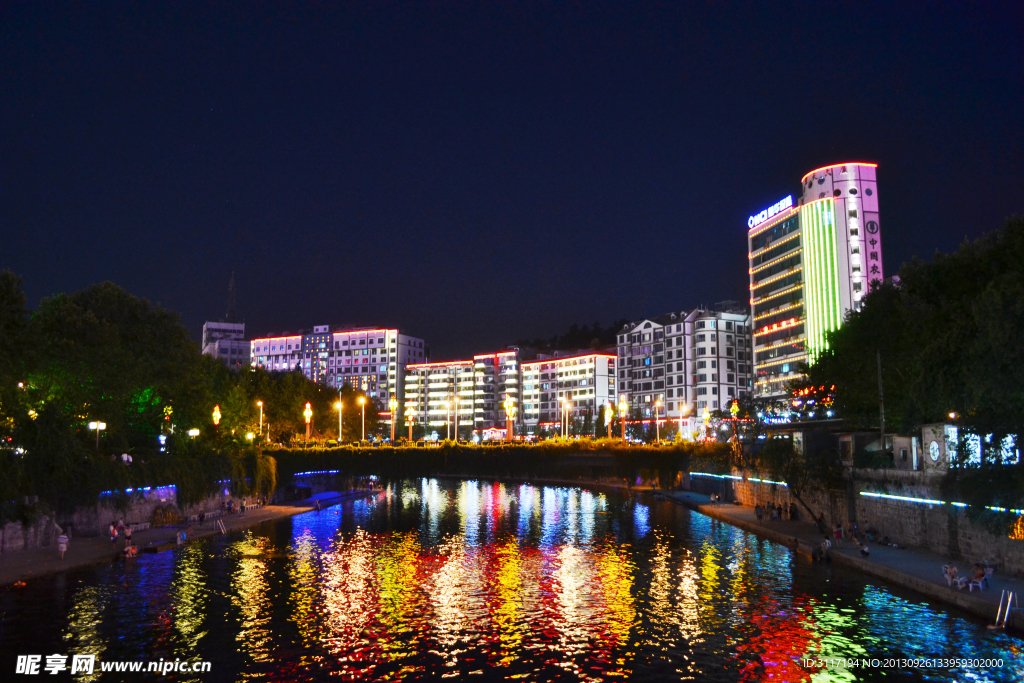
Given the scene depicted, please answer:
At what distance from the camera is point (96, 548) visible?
46094 mm

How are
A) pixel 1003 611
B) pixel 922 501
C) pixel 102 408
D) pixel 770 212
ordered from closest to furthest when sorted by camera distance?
1. pixel 1003 611
2. pixel 922 501
3. pixel 102 408
4. pixel 770 212

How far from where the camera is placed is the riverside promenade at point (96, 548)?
38.5 metres

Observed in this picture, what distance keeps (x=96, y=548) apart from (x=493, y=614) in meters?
27.0

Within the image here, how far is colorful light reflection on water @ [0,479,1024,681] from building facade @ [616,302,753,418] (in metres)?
126

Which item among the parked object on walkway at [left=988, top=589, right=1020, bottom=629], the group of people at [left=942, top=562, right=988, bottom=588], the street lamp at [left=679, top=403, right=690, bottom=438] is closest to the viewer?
the parked object on walkway at [left=988, top=589, right=1020, bottom=629]

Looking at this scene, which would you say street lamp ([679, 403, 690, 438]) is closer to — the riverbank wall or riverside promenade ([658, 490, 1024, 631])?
the riverbank wall

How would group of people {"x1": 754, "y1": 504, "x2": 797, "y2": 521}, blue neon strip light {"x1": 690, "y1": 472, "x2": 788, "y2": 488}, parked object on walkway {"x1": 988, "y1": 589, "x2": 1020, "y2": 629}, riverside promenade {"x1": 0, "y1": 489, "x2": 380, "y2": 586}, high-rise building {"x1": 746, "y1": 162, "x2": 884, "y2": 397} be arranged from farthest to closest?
high-rise building {"x1": 746, "y1": 162, "x2": 884, "y2": 397} < blue neon strip light {"x1": 690, "y1": 472, "x2": 788, "y2": 488} < group of people {"x1": 754, "y1": 504, "x2": 797, "y2": 521} < riverside promenade {"x1": 0, "y1": 489, "x2": 380, "y2": 586} < parked object on walkway {"x1": 988, "y1": 589, "x2": 1020, "y2": 629}

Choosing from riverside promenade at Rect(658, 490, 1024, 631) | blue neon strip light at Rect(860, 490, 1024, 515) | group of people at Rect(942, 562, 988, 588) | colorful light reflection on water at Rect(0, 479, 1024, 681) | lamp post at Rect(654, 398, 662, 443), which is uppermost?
lamp post at Rect(654, 398, 662, 443)

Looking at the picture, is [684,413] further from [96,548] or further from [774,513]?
[96,548]

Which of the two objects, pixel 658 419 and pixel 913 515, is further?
pixel 658 419

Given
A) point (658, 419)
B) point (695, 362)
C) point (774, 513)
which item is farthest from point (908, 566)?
point (695, 362)

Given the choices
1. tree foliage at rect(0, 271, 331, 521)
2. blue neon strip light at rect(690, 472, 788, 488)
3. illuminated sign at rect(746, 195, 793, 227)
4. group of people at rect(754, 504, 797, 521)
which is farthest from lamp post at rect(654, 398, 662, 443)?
tree foliage at rect(0, 271, 331, 521)

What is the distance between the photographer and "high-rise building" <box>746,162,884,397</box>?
12988 cm

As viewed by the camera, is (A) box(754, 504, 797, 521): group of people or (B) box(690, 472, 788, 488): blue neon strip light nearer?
(A) box(754, 504, 797, 521): group of people
